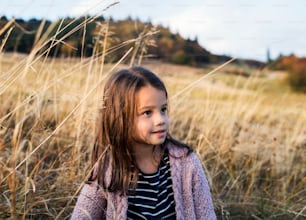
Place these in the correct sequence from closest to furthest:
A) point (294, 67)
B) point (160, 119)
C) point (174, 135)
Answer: point (160, 119) → point (174, 135) → point (294, 67)

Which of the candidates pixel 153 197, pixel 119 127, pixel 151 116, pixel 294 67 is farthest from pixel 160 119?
pixel 294 67

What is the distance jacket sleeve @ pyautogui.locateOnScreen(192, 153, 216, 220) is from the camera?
178cm

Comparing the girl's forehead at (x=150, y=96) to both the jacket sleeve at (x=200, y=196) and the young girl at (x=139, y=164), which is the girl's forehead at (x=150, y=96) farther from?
the jacket sleeve at (x=200, y=196)

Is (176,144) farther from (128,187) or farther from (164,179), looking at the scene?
(128,187)

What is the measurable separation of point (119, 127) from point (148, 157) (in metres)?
0.16

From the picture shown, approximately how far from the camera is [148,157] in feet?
5.82

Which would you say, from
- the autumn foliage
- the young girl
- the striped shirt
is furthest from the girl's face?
the autumn foliage

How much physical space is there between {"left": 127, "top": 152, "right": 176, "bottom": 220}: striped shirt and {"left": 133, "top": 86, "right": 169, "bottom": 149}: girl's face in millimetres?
153

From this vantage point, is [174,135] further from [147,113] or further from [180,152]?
[147,113]

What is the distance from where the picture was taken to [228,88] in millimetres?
3914

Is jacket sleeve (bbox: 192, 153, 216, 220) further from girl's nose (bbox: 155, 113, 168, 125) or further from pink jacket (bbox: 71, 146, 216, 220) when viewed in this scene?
girl's nose (bbox: 155, 113, 168, 125)

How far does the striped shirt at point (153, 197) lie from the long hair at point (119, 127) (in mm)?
45

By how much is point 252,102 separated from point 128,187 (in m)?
2.32

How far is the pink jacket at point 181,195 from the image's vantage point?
65.9 inches
